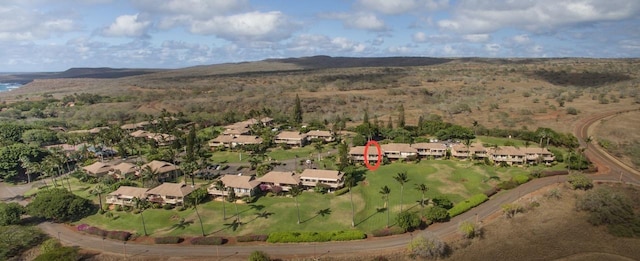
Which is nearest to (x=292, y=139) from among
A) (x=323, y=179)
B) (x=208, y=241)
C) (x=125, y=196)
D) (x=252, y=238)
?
(x=323, y=179)

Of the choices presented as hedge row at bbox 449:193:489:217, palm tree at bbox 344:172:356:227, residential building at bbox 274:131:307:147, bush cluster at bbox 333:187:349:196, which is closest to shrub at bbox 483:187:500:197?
hedge row at bbox 449:193:489:217

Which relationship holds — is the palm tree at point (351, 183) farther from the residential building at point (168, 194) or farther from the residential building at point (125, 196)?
the residential building at point (125, 196)

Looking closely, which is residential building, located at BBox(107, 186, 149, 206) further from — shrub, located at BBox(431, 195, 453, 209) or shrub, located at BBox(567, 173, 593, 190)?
shrub, located at BBox(567, 173, 593, 190)

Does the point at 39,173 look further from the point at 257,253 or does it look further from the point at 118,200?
the point at 257,253

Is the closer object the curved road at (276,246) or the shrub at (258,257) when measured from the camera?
the shrub at (258,257)

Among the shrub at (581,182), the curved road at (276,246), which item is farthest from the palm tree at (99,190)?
the shrub at (581,182)

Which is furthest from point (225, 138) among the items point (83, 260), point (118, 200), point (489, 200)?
point (489, 200)

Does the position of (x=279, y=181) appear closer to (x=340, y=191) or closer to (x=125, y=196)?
(x=340, y=191)
